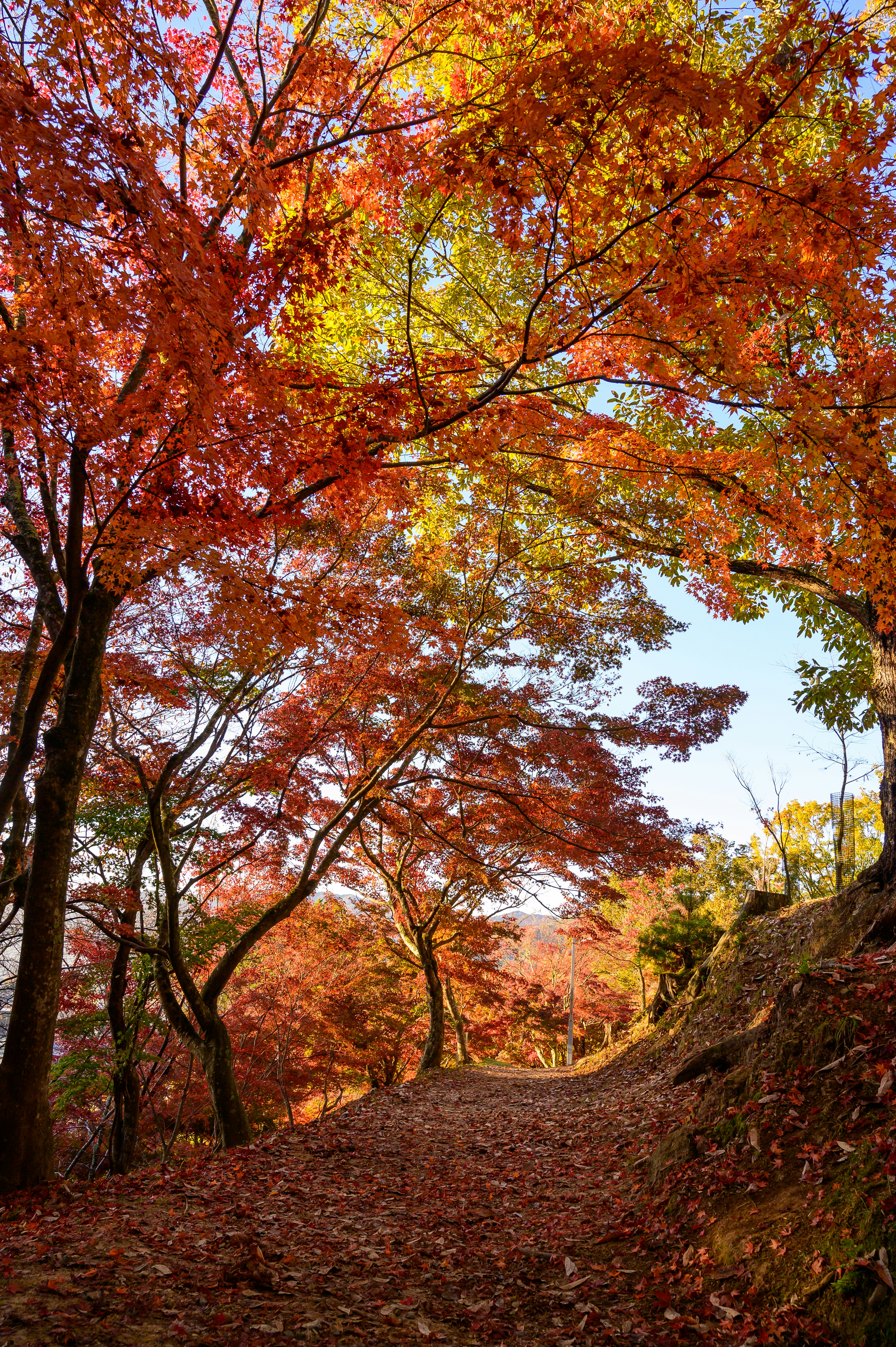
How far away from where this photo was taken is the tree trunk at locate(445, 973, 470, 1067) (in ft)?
59.9

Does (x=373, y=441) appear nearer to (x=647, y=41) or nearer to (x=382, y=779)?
(x=647, y=41)

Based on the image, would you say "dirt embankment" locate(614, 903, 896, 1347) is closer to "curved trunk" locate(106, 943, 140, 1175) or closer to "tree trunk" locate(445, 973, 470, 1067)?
"curved trunk" locate(106, 943, 140, 1175)

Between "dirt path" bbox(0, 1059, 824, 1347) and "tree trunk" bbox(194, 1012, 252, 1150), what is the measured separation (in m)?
0.99

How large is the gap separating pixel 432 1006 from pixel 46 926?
38.0 feet

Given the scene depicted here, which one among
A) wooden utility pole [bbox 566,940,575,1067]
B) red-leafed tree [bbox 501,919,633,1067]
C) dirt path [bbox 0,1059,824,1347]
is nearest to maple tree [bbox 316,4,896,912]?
dirt path [bbox 0,1059,824,1347]

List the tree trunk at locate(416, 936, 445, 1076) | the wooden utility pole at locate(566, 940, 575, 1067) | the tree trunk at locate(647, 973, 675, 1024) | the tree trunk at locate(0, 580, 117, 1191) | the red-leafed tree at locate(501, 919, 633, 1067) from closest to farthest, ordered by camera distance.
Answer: the tree trunk at locate(0, 580, 117, 1191)
the tree trunk at locate(647, 973, 675, 1024)
the tree trunk at locate(416, 936, 445, 1076)
the wooden utility pole at locate(566, 940, 575, 1067)
the red-leafed tree at locate(501, 919, 633, 1067)

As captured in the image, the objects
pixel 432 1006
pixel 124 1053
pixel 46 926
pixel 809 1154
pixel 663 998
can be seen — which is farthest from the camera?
pixel 432 1006

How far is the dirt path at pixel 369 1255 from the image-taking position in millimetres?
2840

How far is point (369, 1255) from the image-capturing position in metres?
3.87

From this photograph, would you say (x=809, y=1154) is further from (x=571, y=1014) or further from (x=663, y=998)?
(x=571, y=1014)

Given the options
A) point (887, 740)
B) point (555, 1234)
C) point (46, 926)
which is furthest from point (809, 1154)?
point (46, 926)

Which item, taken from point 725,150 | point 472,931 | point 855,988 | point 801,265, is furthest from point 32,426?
point 472,931

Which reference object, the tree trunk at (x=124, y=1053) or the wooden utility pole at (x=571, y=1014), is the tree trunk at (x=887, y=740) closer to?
the tree trunk at (x=124, y=1053)

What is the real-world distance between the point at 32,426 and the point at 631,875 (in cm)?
965
